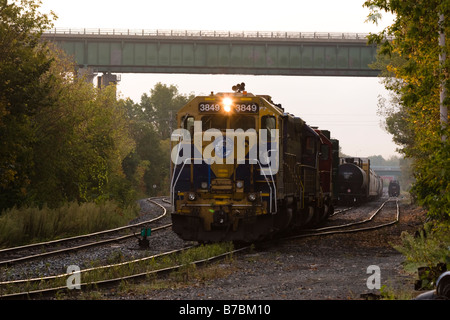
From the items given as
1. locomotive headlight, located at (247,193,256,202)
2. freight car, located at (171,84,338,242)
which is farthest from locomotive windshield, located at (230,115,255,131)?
locomotive headlight, located at (247,193,256,202)

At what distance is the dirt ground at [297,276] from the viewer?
10094 mm

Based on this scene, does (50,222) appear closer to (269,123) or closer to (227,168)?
(227,168)

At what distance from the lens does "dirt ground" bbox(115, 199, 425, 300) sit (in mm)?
10094

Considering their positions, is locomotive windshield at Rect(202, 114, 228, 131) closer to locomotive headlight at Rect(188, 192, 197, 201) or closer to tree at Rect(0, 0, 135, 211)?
locomotive headlight at Rect(188, 192, 197, 201)

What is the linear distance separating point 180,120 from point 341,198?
31.9 metres

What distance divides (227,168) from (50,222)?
7.62 metres

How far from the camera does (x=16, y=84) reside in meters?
21.3

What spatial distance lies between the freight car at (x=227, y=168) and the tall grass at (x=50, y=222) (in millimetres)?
5367

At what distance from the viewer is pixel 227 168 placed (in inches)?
627

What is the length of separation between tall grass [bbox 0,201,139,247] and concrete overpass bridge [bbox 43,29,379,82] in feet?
91.0

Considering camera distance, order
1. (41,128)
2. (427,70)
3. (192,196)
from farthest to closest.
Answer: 1. (41,128)
2. (192,196)
3. (427,70)

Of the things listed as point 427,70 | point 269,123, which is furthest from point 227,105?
point 427,70
